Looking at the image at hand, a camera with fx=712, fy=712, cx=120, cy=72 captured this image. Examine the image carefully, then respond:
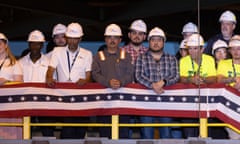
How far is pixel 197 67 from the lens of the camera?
39.5 feet

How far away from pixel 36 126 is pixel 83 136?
2.71ft

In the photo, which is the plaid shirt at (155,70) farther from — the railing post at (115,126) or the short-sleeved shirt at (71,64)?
the short-sleeved shirt at (71,64)

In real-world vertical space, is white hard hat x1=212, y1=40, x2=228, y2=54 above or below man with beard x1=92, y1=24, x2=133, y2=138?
above

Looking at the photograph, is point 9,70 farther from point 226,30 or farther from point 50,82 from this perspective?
point 226,30

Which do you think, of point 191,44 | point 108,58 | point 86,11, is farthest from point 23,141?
point 86,11

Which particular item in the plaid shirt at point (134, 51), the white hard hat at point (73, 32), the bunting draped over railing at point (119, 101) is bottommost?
the bunting draped over railing at point (119, 101)

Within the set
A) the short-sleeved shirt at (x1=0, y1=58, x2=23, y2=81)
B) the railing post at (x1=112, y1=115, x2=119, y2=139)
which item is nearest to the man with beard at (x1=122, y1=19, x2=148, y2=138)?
the railing post at (x1=112, y1=115, x2=119, y2=139)

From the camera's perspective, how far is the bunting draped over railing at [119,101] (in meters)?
11.5

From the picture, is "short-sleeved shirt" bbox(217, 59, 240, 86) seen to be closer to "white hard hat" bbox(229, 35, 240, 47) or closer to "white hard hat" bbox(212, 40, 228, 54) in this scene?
"white hard hat" bbox(229, 35, 240, 47)

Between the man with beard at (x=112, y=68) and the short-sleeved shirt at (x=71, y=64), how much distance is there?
26cm

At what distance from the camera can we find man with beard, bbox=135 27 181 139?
11.6 m

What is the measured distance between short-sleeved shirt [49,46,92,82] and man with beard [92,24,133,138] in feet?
0.86

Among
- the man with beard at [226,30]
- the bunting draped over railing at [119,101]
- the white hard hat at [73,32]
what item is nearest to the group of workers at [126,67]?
the white hard hat at [73,32]

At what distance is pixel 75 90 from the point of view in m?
11.8
